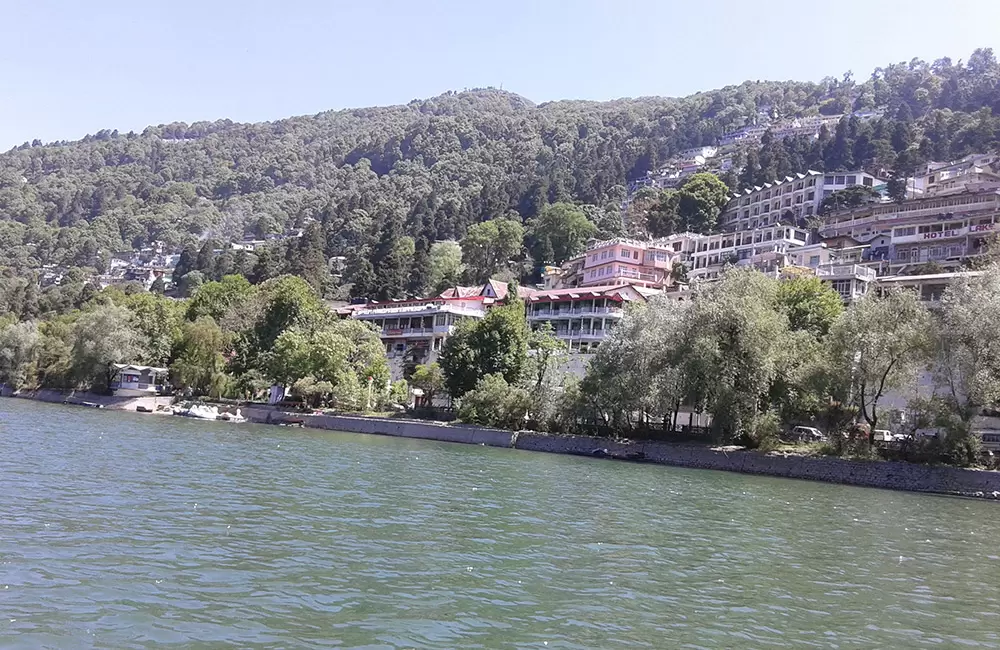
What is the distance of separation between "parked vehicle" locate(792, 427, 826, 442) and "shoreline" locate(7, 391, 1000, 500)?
622cm

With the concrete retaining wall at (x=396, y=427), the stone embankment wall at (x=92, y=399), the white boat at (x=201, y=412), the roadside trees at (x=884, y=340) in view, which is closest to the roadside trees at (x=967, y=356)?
the roadside trees at (x=884, y=340)

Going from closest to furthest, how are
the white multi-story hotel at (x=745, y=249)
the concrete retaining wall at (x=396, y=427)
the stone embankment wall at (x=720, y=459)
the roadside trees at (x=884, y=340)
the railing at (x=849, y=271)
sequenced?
1. the stone embankment wall at (x=720, y=459)
2. the roadside trees at (x=884, y=340)
3. the concrete retaining wall at (x=396, y=427)
4. the railing at (x=849, y=271)
5. the white multi-story hotel at (x=745, y=249)

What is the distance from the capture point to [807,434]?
50.0 metres

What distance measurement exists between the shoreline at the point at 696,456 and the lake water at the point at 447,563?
9.93m

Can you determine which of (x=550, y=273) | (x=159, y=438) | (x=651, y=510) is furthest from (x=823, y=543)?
(x=550, y=273)

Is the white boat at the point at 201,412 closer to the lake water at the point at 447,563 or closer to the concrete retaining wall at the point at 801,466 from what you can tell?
the concrete retaining wall at the point at 801,466

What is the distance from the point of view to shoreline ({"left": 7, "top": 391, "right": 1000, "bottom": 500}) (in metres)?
38.8

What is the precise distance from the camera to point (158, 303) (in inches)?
3536

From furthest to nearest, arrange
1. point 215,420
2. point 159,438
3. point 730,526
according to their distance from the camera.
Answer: point 215,420 → point 159,438 → point 730,526

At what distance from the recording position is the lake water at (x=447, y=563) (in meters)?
10.8

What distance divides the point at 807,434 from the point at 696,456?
852 centimetres

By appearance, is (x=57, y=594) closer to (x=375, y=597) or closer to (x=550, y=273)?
(x=375, y=597)

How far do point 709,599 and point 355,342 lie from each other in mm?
61848

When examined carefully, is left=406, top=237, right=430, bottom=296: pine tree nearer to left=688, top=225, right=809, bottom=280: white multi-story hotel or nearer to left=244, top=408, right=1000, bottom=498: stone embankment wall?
left=688, top=225, right=809, bottom=280: white multi-story hotel
